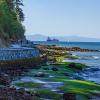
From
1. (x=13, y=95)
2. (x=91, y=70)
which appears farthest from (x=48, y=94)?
(x=91, y=70)

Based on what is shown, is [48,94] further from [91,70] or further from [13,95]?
[91,70]

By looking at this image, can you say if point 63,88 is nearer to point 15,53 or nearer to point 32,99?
point 32,99

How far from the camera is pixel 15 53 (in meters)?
56.5

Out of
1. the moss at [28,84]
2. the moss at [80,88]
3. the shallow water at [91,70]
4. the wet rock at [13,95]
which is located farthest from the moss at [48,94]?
the shallow water at [91,70]

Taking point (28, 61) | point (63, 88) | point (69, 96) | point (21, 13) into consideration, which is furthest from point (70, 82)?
point (21, 13)

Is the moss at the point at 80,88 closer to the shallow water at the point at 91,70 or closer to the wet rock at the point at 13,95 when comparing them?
the wet rock at the point at 13,95

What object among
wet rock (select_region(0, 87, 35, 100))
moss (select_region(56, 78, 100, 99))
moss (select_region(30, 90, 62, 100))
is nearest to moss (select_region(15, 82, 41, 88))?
moss (select_region(56, 78, 100, 99))

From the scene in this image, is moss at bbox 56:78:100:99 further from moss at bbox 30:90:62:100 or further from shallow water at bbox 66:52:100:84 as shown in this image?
shallow water at bbox 66:52:100:84

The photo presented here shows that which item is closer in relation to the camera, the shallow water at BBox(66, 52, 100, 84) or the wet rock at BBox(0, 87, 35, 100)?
the wet rock at BBox(0, 87, 35, 100)

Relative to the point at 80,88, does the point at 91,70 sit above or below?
below

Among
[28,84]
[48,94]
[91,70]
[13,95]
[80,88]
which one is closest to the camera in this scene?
[13,95]

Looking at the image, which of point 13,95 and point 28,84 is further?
point 28,84

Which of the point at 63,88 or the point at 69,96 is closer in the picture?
the point at 69,96

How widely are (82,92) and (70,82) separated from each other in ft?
20.7
